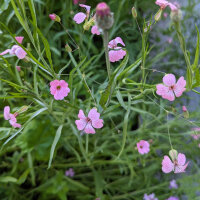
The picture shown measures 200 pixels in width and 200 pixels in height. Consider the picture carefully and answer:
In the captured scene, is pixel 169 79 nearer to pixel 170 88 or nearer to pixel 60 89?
pixel 170 88

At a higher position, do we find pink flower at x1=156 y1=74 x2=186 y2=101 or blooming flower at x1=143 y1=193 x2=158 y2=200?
pink flower at x1=156 y1=74 x2=186 y2=101

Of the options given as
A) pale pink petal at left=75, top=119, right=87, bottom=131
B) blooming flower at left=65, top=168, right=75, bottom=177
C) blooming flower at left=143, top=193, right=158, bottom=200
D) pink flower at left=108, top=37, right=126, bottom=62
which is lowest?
blooming flower at left=65, top=168, right=75, bottom=177

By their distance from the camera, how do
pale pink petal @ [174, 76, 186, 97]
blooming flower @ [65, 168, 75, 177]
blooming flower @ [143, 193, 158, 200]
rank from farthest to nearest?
blooming flower @ [65, 168, 75, 177]
blooming flower @ [143, 193, 158, 200]
pale pink petal @ [174, 76, 186, 97]

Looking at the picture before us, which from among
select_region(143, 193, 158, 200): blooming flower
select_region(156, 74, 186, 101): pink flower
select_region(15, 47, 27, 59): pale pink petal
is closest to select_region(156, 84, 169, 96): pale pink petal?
select_region(156, 74, 186, 101): pink flower

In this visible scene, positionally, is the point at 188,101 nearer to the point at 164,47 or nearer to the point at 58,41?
the point at 164,47

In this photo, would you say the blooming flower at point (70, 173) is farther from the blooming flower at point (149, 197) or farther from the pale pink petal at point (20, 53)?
the pale pink petal at point (20, 53)

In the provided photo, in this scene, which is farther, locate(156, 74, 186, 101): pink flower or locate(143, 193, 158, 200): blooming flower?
locate(143, 193, 158, 200): blooming flower

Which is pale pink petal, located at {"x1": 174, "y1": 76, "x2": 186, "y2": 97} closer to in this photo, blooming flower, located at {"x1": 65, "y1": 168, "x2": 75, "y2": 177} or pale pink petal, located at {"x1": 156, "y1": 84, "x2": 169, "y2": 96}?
pale pink petal, located at {"x1": 156, "y1": 84, "x2": 169, "y2": 96}
